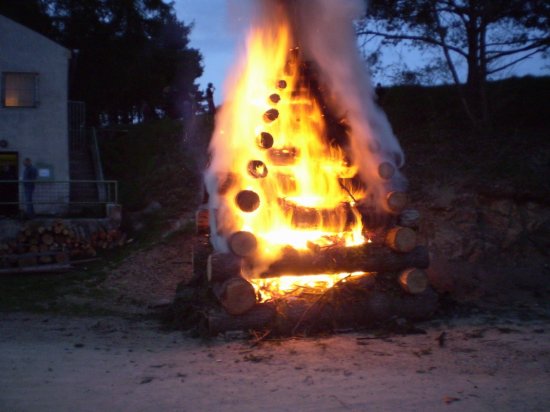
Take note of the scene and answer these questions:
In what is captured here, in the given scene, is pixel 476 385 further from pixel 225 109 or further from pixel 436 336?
pixel 225 109

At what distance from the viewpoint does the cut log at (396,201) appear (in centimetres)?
858

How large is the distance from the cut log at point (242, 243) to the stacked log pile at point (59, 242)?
6.98m

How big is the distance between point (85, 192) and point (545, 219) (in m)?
13.4

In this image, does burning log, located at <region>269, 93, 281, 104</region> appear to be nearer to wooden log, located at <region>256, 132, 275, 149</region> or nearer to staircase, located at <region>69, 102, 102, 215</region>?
wooden log, located at <region>256, 132, 275, 149</region>

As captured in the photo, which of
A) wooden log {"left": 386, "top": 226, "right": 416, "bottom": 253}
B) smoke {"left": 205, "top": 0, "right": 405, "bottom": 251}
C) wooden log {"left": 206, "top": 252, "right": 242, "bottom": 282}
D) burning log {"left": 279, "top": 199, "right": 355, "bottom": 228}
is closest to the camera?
wooden log {"left": 206, "top": 252, "right": 242, "bottom": 282}

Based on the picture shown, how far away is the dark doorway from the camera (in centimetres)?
1705

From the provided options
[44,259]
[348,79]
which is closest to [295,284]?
[348,79]

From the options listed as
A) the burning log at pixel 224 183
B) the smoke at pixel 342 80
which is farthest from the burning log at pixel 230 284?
the smoke at pixel 342 80

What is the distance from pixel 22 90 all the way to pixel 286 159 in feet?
38.7

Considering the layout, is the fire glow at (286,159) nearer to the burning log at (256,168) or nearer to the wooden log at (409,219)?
the burning log at (256,168)

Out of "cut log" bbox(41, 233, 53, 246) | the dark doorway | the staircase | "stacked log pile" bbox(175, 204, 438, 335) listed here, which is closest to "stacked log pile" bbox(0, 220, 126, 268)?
"cut log" bbox(41, 233, 53, 246)

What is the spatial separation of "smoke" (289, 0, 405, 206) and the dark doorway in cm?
1112

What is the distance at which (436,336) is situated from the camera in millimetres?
7320

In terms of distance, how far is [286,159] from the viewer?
9477mm
